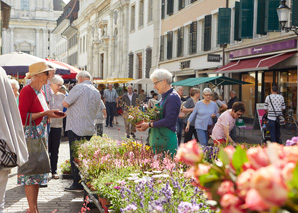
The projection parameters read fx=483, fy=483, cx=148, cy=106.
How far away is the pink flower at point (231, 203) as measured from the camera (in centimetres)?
132

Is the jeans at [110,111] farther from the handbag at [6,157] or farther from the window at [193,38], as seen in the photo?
the handbag at [6,157]

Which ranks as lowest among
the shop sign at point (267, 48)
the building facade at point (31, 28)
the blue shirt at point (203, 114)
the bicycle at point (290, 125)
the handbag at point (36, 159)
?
the bicycle at point (290, 125)

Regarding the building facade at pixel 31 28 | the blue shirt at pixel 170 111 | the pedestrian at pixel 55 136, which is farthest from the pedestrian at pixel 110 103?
the building facade at pixel 31 28

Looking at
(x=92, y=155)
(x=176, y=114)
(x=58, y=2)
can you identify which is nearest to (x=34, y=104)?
(x=92, y=155)

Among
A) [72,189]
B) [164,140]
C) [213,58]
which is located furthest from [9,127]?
[213,58]

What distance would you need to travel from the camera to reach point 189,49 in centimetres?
2706

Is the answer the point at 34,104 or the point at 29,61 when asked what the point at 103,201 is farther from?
the point at 29,61

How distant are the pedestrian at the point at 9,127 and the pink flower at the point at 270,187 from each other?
243 centimetres

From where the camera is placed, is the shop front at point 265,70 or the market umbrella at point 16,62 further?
the shop front at point 265,70

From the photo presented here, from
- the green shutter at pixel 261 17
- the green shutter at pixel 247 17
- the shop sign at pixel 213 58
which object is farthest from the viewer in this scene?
the shop sign at pixel 213 58

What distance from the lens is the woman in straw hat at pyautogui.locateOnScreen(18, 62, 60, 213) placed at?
541cm

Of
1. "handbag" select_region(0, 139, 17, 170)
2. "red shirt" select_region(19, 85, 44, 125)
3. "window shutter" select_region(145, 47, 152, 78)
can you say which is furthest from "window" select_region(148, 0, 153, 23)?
"handbag" select_region(0, 139, 17, 170)

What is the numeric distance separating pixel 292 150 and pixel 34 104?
14.5 feet

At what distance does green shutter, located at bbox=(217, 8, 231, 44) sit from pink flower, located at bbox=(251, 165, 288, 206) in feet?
68.5
